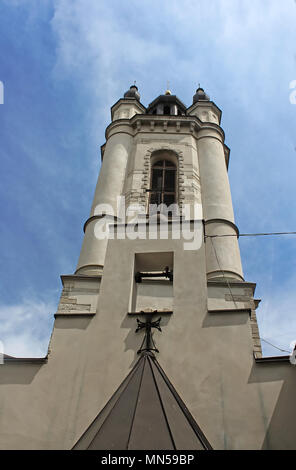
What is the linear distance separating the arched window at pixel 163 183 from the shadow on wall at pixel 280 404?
823 cm

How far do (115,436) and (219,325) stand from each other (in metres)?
3.23

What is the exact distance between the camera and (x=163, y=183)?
1498 centimetres

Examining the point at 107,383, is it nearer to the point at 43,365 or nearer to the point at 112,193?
the point at 43,365

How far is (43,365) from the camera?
6922 millimetres

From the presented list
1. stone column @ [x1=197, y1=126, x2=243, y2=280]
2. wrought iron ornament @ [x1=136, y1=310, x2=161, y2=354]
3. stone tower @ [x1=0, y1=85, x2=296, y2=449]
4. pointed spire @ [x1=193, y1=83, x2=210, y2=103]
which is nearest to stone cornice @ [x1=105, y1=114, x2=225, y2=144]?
stone column @ [x1=197, y1=126, x2=243, y2=280]

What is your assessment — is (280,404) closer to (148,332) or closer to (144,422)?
(148,332)

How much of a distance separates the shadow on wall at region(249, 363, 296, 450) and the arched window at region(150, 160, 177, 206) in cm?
823

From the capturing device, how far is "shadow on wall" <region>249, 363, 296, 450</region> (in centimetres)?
567

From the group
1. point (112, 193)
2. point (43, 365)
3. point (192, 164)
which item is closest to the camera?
point (43, 365)

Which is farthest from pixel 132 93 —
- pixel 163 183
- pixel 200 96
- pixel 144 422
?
pixel 144 422

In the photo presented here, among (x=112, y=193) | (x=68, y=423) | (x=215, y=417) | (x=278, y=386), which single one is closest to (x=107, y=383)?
(x=68, y=423)

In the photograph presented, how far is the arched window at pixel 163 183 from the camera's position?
1424 centimetres

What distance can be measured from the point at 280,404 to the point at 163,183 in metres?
10.1

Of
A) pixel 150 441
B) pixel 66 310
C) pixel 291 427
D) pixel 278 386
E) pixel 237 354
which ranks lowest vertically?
pixel 150 441
